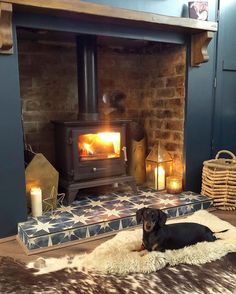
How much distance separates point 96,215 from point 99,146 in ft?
2.25

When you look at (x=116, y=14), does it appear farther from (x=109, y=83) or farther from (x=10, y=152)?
(x=10, y=152)

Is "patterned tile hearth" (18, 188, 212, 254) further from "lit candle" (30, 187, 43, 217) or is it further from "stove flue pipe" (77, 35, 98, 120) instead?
"stove flue pipe" (77, 35, 98, 120)

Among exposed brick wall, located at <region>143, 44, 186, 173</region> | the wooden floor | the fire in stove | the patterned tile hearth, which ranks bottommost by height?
the wooden floor

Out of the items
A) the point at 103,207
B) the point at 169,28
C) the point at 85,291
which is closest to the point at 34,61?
the point at 169,28

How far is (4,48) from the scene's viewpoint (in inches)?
77.8

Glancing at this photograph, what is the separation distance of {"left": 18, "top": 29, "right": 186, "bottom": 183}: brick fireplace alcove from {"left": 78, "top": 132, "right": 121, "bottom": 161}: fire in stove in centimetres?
50

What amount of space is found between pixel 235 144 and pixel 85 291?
236cm

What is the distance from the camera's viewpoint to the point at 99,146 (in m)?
2.71

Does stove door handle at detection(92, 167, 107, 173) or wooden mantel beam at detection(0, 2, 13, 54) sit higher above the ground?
wooden mantel beam at detection(0, 2, 13, 54)

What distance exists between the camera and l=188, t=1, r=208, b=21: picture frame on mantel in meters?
2.58

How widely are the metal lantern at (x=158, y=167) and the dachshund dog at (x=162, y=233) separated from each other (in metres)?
1.03

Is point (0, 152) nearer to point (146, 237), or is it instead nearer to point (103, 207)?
point (103, 207)

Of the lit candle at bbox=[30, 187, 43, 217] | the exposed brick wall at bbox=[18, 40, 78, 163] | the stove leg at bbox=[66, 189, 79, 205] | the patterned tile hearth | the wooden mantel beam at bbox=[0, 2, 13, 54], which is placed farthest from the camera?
the exposed brick wall at bbox=[18, 40, 78, 163]

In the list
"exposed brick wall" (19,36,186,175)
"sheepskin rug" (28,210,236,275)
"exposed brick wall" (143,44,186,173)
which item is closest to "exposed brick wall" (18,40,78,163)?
"exposed brick wall" (19,36,186,175)
